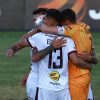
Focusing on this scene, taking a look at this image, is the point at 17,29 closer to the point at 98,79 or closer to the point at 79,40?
the point at 98,79

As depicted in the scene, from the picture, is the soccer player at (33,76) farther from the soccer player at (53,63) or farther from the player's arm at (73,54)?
Answer: the player's arm at (73,54)

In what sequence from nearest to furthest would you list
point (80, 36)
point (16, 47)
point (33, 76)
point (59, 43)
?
point (59, 43) < point (80, 36) < point (16, 47) < point (33, 76)

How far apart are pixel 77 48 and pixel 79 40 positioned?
102 millimetres

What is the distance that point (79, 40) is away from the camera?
615cm

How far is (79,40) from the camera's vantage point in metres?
6.15

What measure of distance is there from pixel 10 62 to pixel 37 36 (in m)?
8.31

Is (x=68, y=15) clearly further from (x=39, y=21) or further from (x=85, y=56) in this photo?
(x=85, y=56)

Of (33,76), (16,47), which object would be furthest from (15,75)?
(16,47)

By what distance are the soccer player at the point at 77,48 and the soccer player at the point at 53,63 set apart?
70 mm

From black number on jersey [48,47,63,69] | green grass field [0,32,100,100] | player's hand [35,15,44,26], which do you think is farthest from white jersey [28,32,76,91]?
green grass field [0,32,100,100]

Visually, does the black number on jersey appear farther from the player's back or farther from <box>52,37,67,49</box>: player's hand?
the player's back

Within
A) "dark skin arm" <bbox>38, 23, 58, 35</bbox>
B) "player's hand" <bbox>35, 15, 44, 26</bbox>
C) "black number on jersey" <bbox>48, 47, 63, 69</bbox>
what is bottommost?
"black number on jersey" <bbox>48, 47, 63, 69</bbox>

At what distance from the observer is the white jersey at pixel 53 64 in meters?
6.12

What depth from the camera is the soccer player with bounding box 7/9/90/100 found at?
6117 millimetres
